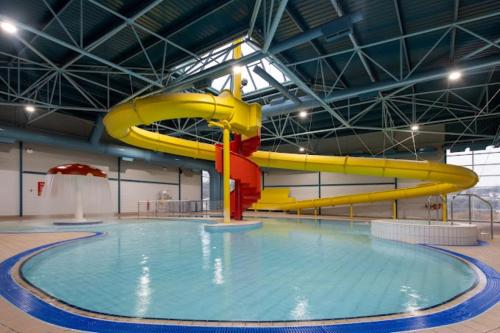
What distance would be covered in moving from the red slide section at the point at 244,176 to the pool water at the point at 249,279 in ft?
15.2

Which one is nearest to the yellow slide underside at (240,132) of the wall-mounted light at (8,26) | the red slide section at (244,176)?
the red slide section at (244,176)

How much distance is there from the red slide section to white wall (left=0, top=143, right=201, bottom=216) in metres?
11.1

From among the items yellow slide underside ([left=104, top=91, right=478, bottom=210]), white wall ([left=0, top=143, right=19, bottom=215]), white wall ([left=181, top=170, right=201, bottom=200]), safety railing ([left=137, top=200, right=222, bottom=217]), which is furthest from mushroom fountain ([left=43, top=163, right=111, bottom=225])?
white wall ([left=181, top=170, right=201, bottom=200])

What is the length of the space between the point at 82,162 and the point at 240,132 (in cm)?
1218

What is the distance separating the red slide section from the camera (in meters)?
11.1

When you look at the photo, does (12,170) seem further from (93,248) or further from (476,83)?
(476,83)

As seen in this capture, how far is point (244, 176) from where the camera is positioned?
439 inches

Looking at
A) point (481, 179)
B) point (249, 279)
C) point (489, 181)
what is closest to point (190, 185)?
point (249, 279)

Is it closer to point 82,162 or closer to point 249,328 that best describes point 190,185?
point 82,162

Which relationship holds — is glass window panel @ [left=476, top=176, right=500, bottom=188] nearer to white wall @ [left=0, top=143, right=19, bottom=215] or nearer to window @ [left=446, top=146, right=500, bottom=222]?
window @ [left=446, top=146, right=500, bottom=222]

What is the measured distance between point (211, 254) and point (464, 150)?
18.9m

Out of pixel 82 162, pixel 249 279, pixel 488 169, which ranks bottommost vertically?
pixel 249 279

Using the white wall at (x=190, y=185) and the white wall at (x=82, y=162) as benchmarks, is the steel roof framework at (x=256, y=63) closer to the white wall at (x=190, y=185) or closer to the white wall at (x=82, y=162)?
the white wall at (x=82, y=162)

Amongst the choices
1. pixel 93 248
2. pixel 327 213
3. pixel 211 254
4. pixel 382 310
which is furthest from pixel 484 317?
pixel 327 213
